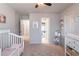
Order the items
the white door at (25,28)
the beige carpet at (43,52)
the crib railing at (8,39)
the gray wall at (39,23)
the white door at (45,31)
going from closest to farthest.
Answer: the crib railing at (8,39), the beige carpet at (43,52), the gray wall at (39,23), the white door at (45,31), the white door at (25,28)

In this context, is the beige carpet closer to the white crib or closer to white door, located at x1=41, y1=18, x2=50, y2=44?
the white crib

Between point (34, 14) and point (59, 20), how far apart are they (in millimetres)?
1496

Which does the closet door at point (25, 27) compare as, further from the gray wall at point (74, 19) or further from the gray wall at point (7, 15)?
the gray wall at point (74, 19)

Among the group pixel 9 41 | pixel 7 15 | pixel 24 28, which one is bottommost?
pixel 9 41

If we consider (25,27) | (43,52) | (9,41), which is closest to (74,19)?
(43,52)

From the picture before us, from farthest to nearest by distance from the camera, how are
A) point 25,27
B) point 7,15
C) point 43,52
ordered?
1. point 25,27
2. point 7,15
3. point 43,52

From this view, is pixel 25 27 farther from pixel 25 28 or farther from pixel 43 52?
pixel 43 52

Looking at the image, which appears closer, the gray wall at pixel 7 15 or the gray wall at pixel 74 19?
the gray wall at pixel 74 19

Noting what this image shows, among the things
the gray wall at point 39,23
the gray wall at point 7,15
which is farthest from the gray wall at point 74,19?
the gray wall at point 7,15

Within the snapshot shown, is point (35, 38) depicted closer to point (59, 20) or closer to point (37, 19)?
point (37, 19)

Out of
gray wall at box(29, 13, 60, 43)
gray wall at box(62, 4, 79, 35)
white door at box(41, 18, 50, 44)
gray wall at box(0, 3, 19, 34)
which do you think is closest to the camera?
gray wall at box(62, 4, 79, 35)

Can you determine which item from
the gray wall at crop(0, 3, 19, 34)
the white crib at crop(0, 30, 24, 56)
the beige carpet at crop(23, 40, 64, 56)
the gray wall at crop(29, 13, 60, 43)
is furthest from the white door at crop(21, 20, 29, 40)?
the white crib at crop(0, 30, 24, 56)

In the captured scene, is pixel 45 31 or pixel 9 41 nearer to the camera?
pixel 9 41

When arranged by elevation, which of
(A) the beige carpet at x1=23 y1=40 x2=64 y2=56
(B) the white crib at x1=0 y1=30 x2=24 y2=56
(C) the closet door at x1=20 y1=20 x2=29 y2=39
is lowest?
(A) the beige carpet at x1=23 y1=40 x2=64 y2=56
